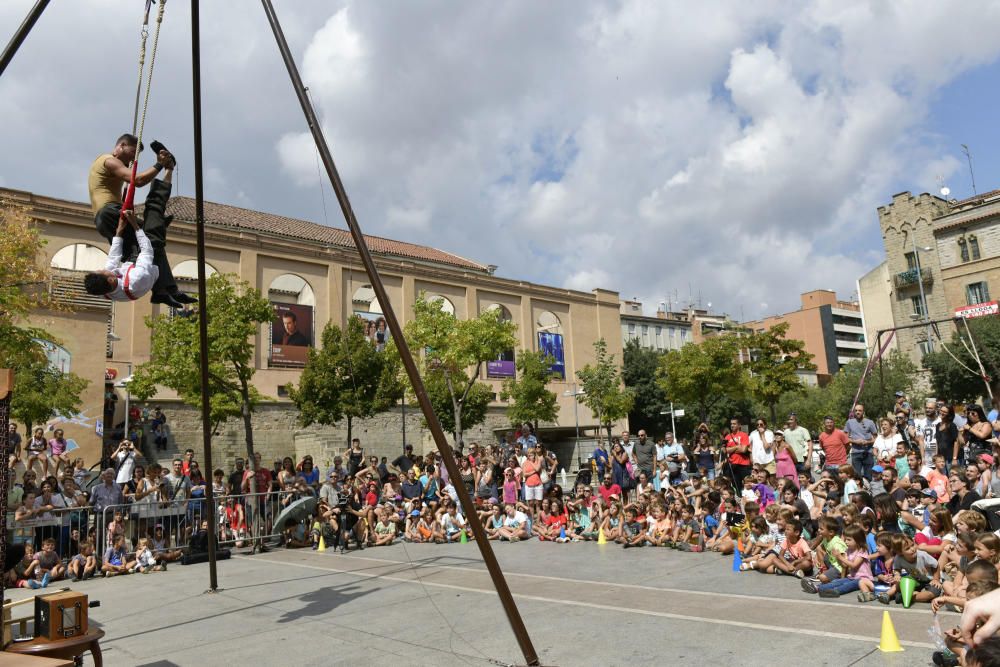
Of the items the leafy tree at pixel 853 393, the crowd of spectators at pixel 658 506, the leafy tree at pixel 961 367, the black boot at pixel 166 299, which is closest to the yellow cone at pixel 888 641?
the crowd of spectators at pixel 658 506

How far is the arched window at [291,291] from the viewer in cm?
3666

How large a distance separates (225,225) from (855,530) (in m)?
33.7

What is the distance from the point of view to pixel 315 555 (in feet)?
42.9

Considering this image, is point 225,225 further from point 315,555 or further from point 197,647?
point 197,647

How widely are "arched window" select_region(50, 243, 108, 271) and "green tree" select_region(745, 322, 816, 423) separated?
2910 cm

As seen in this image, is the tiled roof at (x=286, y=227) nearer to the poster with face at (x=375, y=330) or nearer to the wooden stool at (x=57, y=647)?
the poster with face at (x=375, y=330)

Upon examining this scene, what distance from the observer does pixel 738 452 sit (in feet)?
45.4

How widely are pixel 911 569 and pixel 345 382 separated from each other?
2619cm

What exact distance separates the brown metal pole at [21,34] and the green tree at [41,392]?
15.5m

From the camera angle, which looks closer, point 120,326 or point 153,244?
point 153,244

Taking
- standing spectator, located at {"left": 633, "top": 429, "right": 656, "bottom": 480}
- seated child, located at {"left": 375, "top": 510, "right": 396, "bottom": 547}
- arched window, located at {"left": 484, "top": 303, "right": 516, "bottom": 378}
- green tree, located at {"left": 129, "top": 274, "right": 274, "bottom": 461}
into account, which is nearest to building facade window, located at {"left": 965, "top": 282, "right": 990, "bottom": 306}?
arched window, located at {"left": 484, "top": 303, "right": 516, "bottom": 378}

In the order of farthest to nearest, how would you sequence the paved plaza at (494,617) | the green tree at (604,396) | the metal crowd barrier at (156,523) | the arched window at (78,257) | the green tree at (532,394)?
the green tree at (604,396) < the green tree at (532,394) < the arched window at (78,257) < the metal crowd barrier at (156,523) < the paved plaza at (494,617)

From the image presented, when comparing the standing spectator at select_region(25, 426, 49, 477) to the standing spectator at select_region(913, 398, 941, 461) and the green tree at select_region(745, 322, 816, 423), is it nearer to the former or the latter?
the standing spectator at select_region(913, 398, 941, 461)

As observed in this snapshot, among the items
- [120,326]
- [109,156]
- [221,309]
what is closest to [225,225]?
[120,326]
